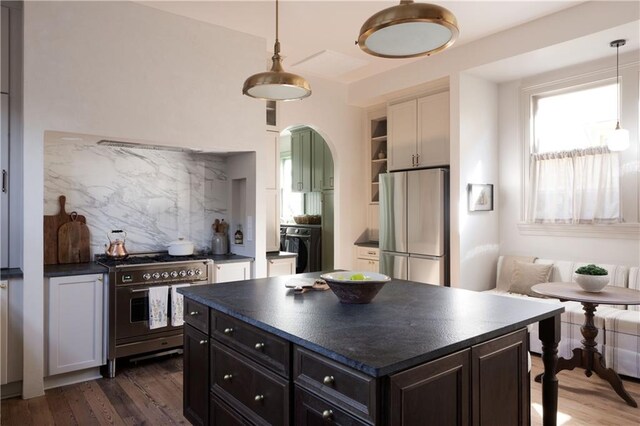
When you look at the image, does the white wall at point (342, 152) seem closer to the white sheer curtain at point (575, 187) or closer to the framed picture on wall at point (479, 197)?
the framed picture on wall at point (479, 197)

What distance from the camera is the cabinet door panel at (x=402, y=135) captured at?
200 inches

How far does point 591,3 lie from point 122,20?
378 cm

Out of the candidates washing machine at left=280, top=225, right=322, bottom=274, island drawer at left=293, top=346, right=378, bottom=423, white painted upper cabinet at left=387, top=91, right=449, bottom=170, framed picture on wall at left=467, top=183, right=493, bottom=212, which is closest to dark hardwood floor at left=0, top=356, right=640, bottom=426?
island drawer at left=293, top=346, right=378, bottom=423

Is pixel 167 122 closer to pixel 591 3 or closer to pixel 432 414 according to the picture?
pixel 432 414

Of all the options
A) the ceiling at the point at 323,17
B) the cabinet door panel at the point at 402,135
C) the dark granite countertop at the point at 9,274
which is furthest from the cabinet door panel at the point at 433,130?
the dark granite countertop at the point at 9,274

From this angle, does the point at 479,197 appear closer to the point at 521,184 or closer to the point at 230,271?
the point at 521,184

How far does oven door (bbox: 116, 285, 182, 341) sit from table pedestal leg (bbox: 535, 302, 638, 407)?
3.16m

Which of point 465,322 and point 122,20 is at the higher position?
point 122,20

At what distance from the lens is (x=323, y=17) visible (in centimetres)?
366

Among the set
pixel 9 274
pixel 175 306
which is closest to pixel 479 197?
pixel 175 306

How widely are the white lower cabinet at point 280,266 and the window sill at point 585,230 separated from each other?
8.35 feet

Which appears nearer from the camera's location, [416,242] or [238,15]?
[238,15]

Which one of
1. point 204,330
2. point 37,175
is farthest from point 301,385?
point 37,175

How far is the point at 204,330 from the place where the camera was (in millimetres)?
2225
